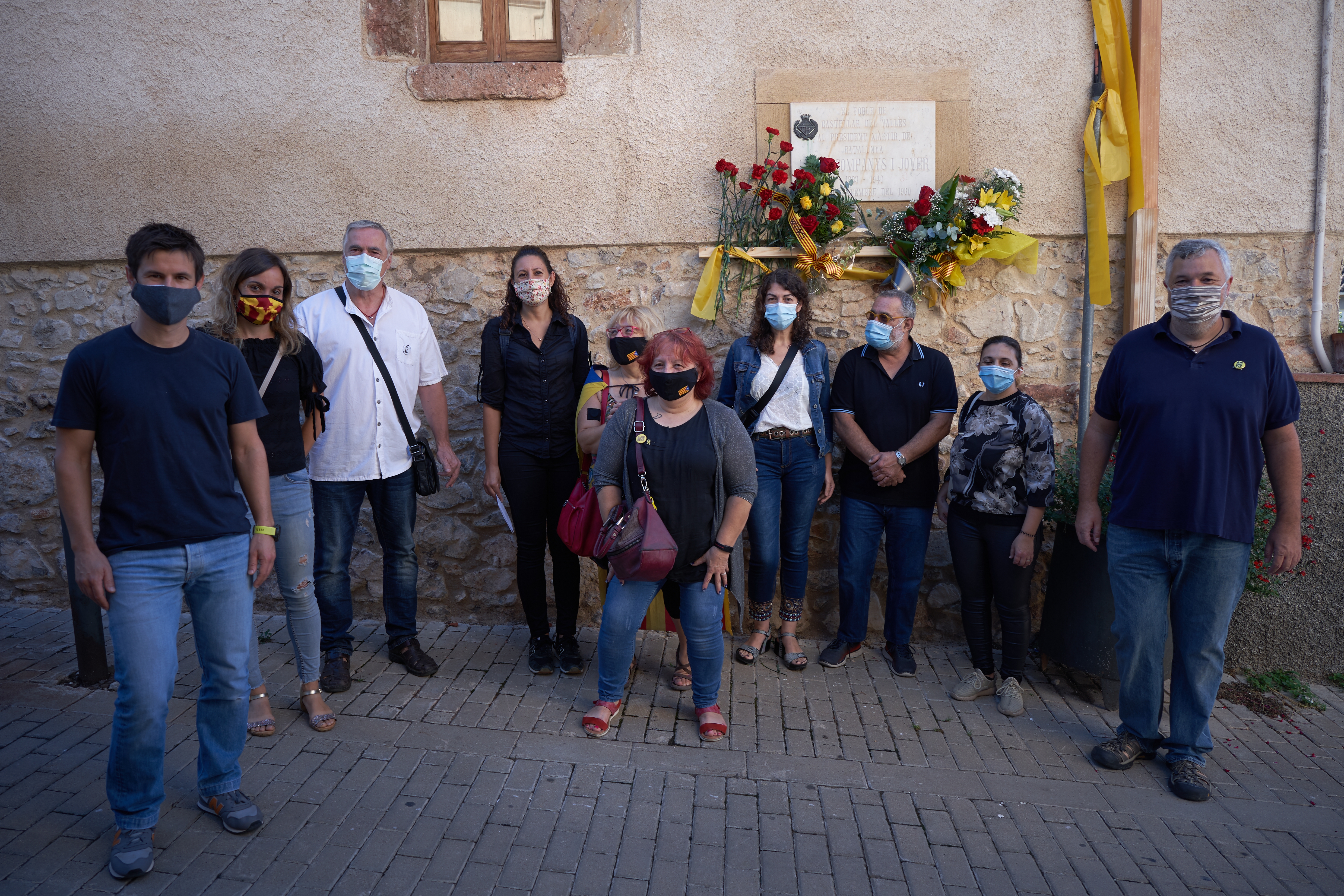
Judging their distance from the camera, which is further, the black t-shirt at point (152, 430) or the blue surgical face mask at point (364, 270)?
the blue surgical face mask at point (364, 270)

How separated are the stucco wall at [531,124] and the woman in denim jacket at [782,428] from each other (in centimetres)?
82

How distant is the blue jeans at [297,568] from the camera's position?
3.50 meters

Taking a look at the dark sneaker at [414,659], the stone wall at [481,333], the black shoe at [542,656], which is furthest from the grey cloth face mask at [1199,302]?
the dark sneaker at [414,659]

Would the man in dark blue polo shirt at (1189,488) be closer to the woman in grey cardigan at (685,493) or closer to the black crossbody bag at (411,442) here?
the woman in grey cardigan at (685,493)

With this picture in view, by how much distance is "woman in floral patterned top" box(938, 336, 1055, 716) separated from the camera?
3.95 metres

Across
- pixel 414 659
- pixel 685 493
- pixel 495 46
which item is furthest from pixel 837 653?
pixel 495 46

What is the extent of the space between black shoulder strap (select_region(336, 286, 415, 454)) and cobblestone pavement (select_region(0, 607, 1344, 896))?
1.25 m

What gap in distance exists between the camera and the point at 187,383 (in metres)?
2.69

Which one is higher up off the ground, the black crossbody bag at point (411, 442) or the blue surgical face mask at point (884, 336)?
the blue surgical face mask at point (884, 336)

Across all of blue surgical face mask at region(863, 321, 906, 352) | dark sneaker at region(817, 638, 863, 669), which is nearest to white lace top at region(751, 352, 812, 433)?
blue surgical face mask at region(863, 321, 906, 352)

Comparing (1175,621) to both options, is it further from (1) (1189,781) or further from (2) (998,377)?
(2) (998,377)

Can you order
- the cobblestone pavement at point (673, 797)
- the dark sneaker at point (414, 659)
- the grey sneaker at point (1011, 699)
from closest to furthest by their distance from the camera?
the cobblestone pavement at point (673, 797)
the grey sneaker at point (1011, 699)
the dark sneaker at point (414, 659)

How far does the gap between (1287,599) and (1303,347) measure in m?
1.39

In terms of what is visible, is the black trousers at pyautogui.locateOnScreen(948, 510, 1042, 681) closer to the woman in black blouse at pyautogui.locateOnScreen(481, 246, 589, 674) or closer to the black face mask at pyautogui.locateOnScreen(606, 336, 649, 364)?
the black face mask at pyautogui.locateOnScreen(606, 336, 649, 364)
